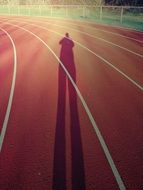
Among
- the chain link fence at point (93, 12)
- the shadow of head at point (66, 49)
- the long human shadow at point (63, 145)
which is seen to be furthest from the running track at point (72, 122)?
the chain link fence at point (93, 12)

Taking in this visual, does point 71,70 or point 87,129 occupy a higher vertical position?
point 71,70

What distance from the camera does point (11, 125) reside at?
7695mm

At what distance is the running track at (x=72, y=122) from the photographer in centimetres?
557

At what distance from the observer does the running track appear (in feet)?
18.3

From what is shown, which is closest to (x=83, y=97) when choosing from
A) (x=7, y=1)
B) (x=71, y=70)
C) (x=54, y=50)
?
(x=71, y=70)

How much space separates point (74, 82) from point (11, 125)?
3.91 meters

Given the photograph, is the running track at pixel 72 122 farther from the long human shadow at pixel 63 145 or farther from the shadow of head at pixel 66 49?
the shadow of head at pixel 66 49

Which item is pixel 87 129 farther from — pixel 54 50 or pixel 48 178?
pixel 54 50

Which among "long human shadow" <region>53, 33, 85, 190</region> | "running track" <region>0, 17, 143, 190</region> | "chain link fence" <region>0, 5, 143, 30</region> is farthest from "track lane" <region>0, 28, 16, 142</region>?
"chain link fence" <region>0, 5, 143, 30</region>

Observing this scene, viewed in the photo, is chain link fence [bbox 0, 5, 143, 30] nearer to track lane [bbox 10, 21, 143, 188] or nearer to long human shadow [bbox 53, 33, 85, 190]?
track lane [bbox 10, 21, 143, 188]

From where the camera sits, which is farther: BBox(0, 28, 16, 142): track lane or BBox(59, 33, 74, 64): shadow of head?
BBox(59, 33, 74, 64): shadow of head

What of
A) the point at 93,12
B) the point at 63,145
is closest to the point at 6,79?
the point at 63,145

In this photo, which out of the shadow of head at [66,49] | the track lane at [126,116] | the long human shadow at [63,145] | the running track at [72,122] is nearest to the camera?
the long human shadow at [63,145]

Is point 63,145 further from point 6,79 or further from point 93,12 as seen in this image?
point 93,12
